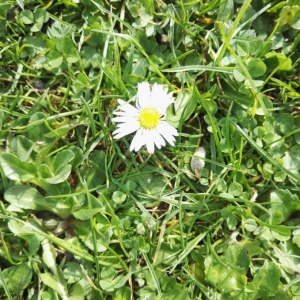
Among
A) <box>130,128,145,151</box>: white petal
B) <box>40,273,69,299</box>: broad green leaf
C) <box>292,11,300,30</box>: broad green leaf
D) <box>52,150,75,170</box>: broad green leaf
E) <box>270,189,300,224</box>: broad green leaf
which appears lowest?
<box>40,273,69,299</box>: broad green leaf

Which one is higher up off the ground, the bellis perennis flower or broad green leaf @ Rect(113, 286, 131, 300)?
the bellis perennis flower

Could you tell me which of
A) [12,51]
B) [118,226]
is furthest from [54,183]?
[12,51]

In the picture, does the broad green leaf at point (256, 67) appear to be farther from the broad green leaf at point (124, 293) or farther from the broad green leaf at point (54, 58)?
the broad green leaf at point (124, 293)

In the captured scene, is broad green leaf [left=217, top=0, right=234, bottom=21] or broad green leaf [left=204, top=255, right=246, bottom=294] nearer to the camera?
broad green leaf [left=204, top=255, right=246, bottom=294]

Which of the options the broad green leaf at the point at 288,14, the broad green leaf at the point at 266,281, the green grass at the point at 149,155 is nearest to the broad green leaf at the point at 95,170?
the green grass at the point at 149,155

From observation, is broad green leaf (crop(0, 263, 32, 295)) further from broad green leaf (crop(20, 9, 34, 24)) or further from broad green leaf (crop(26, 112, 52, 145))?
broad green leaf (crop(20, 9, 34, 24))

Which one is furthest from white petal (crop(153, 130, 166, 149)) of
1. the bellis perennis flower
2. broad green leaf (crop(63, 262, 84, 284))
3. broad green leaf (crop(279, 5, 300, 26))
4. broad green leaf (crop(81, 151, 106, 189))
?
broad green leaf (crop(279, 5, 300, 26))

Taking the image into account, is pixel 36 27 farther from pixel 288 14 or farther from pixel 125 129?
pixel 288 14
